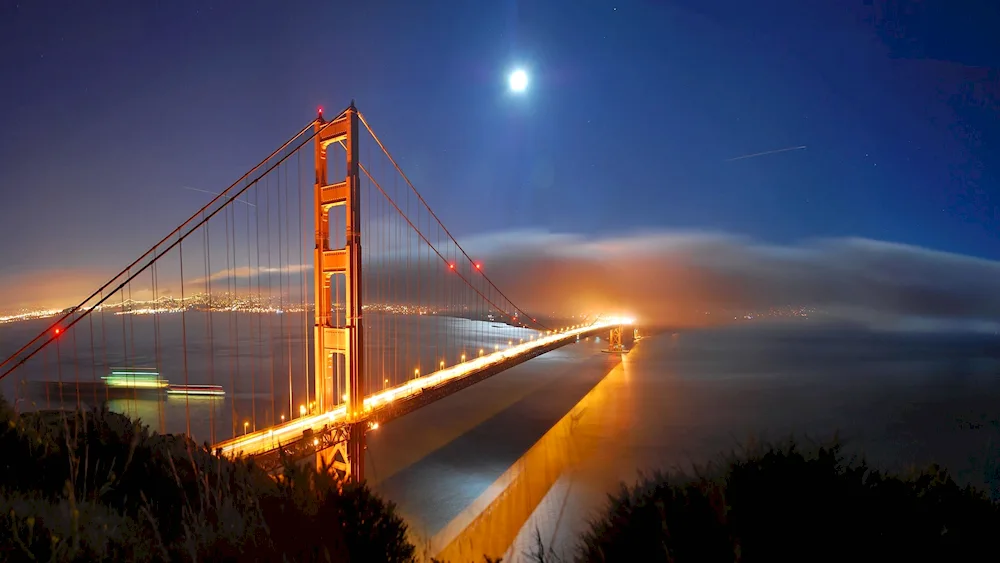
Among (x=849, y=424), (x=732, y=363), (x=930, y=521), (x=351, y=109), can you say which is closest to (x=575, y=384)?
(x=849, y=424)

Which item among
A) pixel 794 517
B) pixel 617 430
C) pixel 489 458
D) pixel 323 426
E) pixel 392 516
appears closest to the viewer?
pixel 794 517

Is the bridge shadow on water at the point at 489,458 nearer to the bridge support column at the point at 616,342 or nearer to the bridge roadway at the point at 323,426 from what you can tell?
the bridge roadway at the point at 323,426

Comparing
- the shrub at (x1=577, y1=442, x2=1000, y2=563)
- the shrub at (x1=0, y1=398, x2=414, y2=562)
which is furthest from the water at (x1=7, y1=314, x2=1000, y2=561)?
the shrub at (x1=0, y1=398, x2=414, y2=562)

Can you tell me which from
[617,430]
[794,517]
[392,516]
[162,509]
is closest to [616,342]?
[617,430]

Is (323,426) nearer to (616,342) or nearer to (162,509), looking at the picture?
(162,509)

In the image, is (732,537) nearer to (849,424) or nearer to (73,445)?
(73,445)

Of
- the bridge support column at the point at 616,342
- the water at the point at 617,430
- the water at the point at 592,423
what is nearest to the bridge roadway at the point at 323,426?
the water at the point at 592,423
